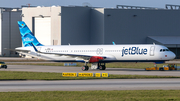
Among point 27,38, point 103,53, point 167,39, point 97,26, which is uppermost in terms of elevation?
point 97,26

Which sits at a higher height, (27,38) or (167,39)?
(167,39)

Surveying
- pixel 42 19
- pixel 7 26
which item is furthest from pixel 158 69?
pixel 7 26

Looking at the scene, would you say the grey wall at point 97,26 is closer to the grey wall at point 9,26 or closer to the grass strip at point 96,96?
the grey wall at point 9,26

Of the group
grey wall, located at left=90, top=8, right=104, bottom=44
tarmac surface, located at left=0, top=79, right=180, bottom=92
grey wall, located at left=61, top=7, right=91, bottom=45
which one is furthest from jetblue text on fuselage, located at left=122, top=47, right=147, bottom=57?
grey wall, located at left=61, top=7, right=91, bottom=45

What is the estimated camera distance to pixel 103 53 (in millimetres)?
52312

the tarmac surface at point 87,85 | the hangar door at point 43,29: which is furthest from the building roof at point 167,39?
the tarmac surface at point 87,85

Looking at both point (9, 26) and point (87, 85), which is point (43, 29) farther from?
point (87, 85)

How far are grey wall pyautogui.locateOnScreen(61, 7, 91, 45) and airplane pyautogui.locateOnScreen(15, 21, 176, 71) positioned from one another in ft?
135

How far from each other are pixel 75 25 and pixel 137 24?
66.3 ft

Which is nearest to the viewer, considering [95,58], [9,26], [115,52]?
[115,52]

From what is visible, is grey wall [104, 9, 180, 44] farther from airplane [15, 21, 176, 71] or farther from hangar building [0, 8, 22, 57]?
airplane [15, 21, 176, 71]

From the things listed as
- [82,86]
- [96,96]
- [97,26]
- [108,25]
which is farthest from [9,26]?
[96,96]

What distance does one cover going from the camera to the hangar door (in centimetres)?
10483

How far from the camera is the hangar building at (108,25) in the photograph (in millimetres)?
100438
